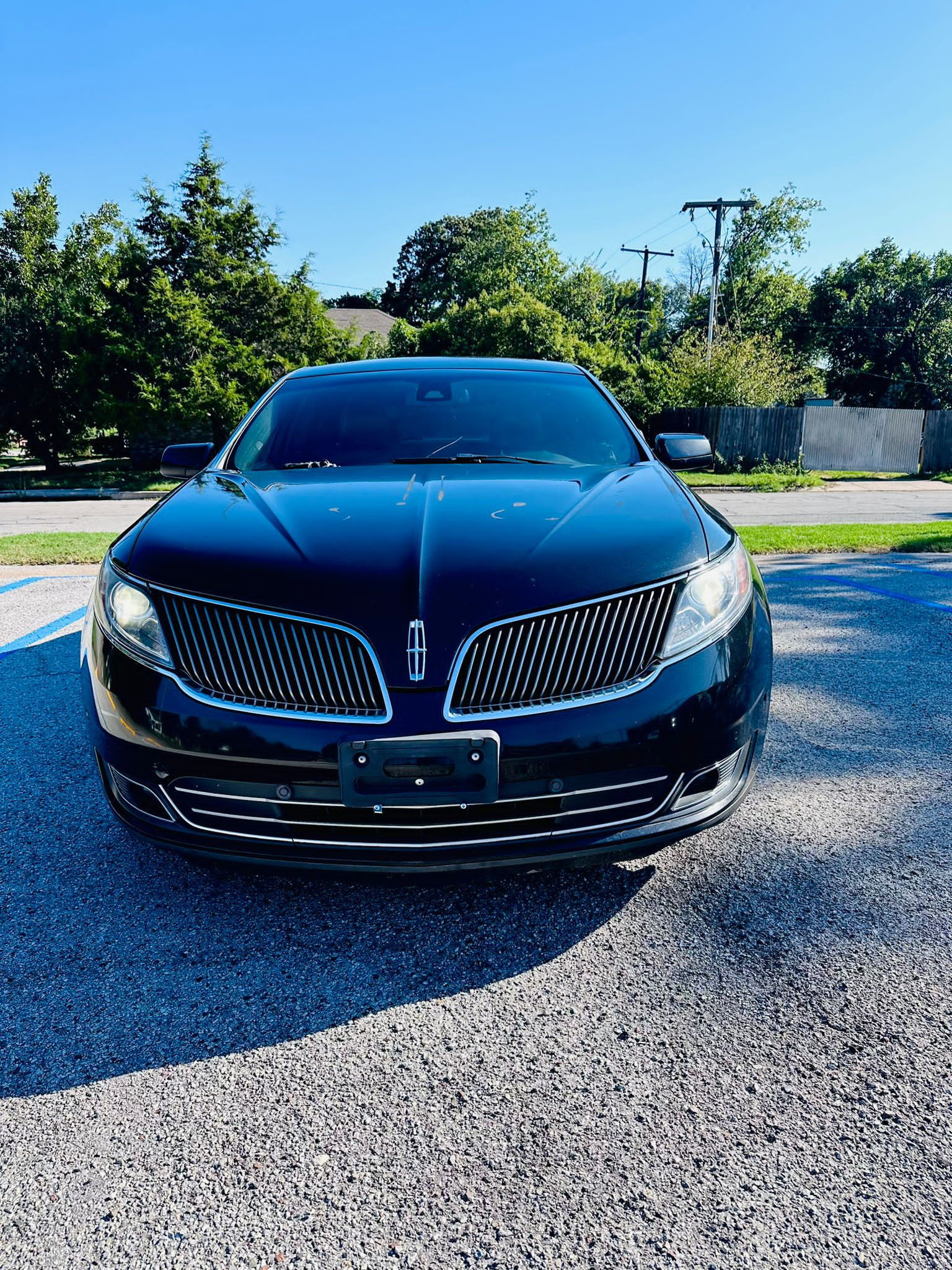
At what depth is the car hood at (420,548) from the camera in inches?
79.5

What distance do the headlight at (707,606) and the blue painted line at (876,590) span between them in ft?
14.5

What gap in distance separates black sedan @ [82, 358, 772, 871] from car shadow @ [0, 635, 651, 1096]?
0.61ft

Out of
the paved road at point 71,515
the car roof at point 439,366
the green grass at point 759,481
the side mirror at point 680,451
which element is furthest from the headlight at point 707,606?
the green grass at point 759,481

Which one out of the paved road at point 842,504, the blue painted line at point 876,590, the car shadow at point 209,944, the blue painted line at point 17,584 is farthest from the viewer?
the paved road at point 842,504

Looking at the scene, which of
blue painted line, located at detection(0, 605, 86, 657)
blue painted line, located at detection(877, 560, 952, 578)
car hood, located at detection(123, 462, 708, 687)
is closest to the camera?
car hood, located at detection(123, 462, 708, 687)

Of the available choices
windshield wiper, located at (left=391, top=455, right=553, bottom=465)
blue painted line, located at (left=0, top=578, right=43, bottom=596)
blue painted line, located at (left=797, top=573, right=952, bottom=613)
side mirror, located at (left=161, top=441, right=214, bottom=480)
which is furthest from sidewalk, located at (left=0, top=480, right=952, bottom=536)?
windshield wiper, located at (left=391, top=455, right=553, bottom=465)

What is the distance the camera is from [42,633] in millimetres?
5426

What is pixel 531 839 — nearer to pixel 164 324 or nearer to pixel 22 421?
pixel 164 324

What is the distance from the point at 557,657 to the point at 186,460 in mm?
2414

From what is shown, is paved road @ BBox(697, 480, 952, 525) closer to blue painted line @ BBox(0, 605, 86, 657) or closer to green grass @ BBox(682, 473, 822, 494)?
green grass @ BBox(682, 473, 822, 494)

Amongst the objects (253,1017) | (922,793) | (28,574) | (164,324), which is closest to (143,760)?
(253,1017)

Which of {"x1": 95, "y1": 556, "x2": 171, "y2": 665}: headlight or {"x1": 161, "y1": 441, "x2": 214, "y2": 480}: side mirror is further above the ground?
{"x1": 161, "y1": 441, "x2": 214, "y2": 480}: side mirror

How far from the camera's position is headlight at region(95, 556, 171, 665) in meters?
2.11

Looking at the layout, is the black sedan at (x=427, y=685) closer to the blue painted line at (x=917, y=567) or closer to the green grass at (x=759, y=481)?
the blue painted line at (x=917, y=567)
